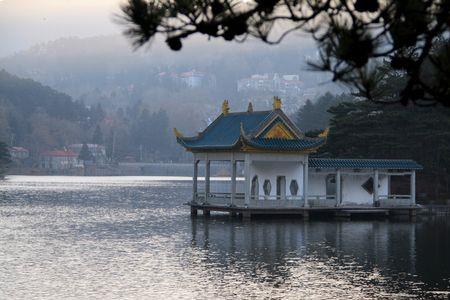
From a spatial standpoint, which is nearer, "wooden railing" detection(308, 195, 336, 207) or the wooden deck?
the wooden deck

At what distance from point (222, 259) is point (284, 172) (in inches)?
780

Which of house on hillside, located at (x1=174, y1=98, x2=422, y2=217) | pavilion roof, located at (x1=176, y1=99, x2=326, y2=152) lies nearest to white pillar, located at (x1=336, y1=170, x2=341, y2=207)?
house on hillside, located at (x1=174, y1=98, x2=422, y2=217)

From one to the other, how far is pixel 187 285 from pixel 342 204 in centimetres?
2807

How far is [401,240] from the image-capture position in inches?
1526

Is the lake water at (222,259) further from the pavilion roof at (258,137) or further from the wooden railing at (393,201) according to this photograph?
the pavilion roof at (258,137)

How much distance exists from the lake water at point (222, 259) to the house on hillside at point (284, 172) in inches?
55.1

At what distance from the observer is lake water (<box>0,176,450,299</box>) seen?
24078 mm

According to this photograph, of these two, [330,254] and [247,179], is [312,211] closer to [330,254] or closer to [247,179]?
[247,179]

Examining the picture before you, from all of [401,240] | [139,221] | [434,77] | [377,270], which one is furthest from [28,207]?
[434,77]

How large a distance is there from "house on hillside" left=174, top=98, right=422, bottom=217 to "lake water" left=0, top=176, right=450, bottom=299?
1399 millimetres

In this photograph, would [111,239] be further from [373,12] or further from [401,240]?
[373,12]

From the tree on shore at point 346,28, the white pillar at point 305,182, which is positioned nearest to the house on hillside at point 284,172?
the white pillar at point 305,182

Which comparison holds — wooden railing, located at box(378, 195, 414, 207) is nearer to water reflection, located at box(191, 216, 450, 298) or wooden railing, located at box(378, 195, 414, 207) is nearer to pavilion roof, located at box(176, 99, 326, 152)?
water reflection, located at box(191, 216, 450, 298)

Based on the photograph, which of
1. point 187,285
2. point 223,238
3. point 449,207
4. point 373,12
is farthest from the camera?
point 449,207
